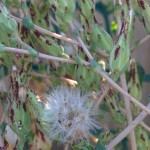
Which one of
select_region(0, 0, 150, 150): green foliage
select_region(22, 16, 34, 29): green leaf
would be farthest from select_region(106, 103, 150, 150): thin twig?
select_region(22, 16, 34, 29): green leaf

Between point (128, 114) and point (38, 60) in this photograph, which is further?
point (38, 60)

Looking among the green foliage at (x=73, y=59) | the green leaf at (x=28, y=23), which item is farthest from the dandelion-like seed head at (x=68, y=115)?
the green leaf at (x=28, y=23)

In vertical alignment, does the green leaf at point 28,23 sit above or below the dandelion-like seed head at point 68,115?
above

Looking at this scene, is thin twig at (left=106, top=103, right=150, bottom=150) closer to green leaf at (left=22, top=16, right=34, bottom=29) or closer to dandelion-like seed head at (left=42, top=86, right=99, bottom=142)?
dandelion-like seed head at (left=42, top=86, right=99, bottom=142)

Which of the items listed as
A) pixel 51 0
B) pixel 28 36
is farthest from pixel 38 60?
pixel 51 0

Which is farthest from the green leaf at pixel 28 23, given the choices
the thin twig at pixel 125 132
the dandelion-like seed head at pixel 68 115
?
the thin twig at pixel 125 132

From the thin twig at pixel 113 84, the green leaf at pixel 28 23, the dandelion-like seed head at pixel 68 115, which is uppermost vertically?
the green leaf at pixel 28 23

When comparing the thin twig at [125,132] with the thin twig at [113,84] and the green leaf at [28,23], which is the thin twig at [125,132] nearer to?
the thin twig at [113,84]

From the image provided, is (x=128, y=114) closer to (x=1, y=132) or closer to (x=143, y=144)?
(x=143, y=144)

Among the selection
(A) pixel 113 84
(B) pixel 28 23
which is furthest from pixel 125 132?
(B) pixel 28 23
